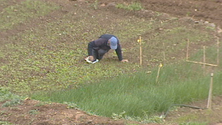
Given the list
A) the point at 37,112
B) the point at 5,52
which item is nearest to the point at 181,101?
the point at 37,112

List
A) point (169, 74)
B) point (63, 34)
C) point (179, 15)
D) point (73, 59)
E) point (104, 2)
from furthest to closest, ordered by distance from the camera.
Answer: point (104, 2)
point (179, 15)
point (63, 34)
point (73, 59)
point (169, 74)

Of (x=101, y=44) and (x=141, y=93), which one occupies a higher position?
(x=101, y=44)

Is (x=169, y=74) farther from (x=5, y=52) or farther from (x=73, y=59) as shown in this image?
(x=5, y=52)

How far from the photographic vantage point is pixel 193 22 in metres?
12.2

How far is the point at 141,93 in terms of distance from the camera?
749 centimetres

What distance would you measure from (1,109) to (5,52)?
11.9ft

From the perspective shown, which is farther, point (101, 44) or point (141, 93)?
point (101, 44)

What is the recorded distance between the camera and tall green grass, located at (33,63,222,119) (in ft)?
22.7

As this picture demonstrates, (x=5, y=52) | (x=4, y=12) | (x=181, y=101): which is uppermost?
(x=4, y=12)

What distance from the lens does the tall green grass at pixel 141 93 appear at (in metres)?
6.93

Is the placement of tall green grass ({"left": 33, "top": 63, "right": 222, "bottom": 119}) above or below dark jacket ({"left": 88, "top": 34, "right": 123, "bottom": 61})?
below

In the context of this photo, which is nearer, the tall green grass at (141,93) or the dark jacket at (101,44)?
the tall green grass at (141,93)

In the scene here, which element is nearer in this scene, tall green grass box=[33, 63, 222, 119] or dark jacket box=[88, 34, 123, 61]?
tall green grass box=[33, 63, 222, 119]

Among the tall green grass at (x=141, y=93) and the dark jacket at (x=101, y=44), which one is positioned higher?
the dark jacket at (x=101, y=44)
